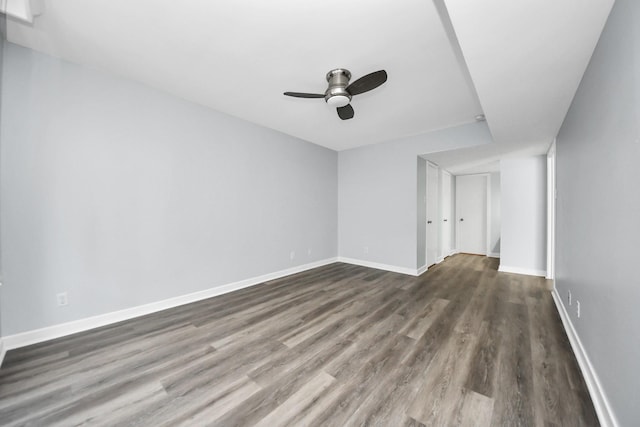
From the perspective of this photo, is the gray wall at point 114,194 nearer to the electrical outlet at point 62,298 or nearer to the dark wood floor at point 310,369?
the electrical outlet at point 62,298

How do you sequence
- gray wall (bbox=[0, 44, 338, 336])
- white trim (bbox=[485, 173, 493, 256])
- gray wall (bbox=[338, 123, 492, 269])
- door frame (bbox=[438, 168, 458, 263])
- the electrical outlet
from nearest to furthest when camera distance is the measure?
1. gray wall (bbox=[0, 44, 338, 336])
2. the electrical outlet
3. gray wall (bbox=[338, 123, 492, 269])
4. door frame (bbox=[438, 168, 458, 263])
5. white trim (bbox=[485, 173, 493, 256])

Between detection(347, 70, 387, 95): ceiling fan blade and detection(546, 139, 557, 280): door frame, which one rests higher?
detection(347, 70, 387, 95): ceiling fan blade

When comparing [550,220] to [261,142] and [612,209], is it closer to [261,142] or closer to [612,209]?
[612,209]

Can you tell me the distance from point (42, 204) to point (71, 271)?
2.10 feet

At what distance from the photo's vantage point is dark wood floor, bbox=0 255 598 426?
1334 mm

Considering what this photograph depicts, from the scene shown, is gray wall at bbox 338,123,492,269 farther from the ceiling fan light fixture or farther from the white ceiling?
the ceiling fan light fixture

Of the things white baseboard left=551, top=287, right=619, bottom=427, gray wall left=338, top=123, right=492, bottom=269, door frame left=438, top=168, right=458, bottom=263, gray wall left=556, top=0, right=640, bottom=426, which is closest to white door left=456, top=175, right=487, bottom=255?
door frame left=438, top=168, right=458, bottom=263

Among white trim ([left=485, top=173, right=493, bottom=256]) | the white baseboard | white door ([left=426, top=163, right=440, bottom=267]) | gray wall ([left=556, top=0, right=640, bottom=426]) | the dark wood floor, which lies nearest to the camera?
gray wall ([left=556, top=0, right=640, bottom=426])

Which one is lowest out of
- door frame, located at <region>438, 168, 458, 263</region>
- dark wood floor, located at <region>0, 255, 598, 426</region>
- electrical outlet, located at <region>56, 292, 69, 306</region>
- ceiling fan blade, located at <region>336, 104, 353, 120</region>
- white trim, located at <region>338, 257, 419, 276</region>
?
dark wood floor, located at <region>0, 255, 598, 426</region>

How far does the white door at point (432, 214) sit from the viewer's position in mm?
4684

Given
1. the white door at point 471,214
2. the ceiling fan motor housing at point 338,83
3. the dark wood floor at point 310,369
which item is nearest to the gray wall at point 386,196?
the dark wood floor at point 310,369

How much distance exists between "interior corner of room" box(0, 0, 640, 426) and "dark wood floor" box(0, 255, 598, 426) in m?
0.26

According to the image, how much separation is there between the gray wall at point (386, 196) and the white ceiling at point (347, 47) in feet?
3.58

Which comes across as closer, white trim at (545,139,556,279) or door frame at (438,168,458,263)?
white trim at (545,139,556,279)
